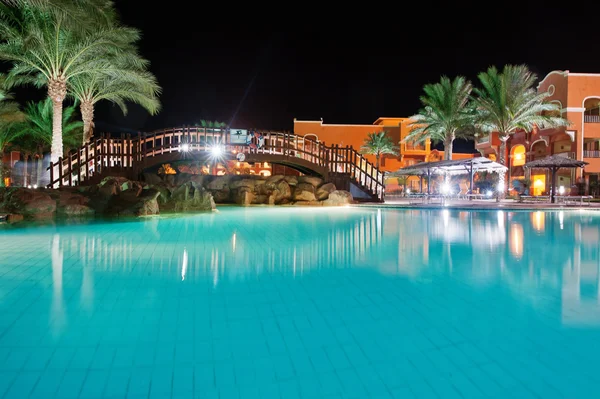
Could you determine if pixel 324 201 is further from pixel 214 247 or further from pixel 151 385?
pixel 151 385

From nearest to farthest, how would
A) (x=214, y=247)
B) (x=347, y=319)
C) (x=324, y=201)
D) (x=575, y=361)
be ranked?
(x=575, y=361) → (x=347, y=319) → (x=214, y=247) → (x=324, y=201)

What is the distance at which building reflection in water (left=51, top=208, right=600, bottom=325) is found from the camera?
17.0 feet

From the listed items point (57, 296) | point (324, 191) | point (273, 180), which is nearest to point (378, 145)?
point (324, 191)

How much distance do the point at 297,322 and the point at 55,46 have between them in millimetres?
16695

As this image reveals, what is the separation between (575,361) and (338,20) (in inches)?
1650

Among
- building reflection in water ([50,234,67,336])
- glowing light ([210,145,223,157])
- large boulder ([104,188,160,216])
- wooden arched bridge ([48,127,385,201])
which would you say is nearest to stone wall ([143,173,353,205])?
wooden arched bridge ([48,127,385,201])

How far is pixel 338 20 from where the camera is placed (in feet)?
132

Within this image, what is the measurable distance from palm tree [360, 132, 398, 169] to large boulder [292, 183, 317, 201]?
2136 cm

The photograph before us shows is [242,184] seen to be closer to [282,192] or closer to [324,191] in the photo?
[282,192]

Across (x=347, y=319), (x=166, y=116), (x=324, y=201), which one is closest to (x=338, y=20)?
(x=166, y=116)

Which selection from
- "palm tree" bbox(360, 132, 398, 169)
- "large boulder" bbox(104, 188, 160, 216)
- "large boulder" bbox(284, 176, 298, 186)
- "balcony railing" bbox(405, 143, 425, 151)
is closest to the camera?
"large boulder" bbox(104, 188, 160, 216)

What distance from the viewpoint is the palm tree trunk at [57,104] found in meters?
16.3

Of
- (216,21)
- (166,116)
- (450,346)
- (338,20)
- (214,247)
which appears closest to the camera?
(450,346)

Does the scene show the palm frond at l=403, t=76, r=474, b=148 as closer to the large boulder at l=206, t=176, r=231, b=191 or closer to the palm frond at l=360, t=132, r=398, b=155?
the palm frond at l=360, t=132, r=398, b=155
